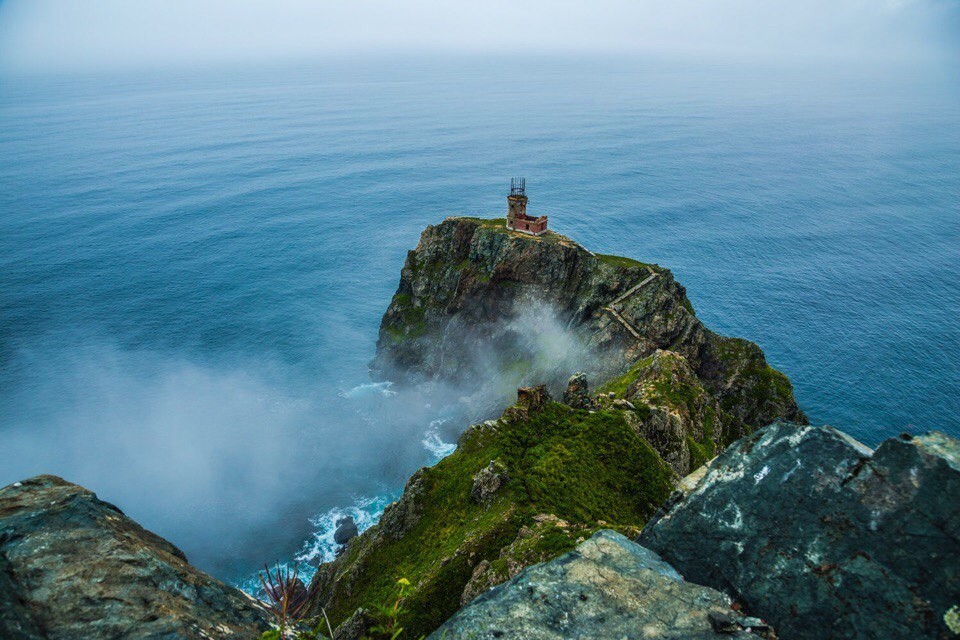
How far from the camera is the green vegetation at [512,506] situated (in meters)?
31.5

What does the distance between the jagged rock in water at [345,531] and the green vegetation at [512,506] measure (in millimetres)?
18210

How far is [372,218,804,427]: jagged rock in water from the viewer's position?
71.2m

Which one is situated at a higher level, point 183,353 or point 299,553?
point 183,353

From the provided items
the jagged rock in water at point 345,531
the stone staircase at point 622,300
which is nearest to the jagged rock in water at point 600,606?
the jagged rock in water at point 345,531

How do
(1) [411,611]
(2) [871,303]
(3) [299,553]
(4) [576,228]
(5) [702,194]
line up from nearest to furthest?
(1) [411,611], (3) [299,553], (2) [871,303], (4) [576,228], (5) [702,194]

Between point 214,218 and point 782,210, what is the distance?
6567 inches

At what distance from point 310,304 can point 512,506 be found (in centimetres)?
9209

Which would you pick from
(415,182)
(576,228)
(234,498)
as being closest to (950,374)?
(576,228)

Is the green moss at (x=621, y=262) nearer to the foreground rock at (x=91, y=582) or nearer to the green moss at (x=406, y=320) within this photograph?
the green moss at (x=406, y=320)

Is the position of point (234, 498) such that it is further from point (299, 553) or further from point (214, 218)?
point (214, 218)

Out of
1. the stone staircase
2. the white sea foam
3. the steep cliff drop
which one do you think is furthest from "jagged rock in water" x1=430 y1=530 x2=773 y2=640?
the white sea foam

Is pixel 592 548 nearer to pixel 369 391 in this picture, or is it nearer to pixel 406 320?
pixel 369 391

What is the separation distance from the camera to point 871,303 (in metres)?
111

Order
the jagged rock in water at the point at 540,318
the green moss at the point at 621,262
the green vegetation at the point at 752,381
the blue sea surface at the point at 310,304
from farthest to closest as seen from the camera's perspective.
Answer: the green moss at the point at 621,262, the blue sea surface at the point at 310,304, the jagged rock in water at the point at 540,318, the green vegetation at the point at 752,381
